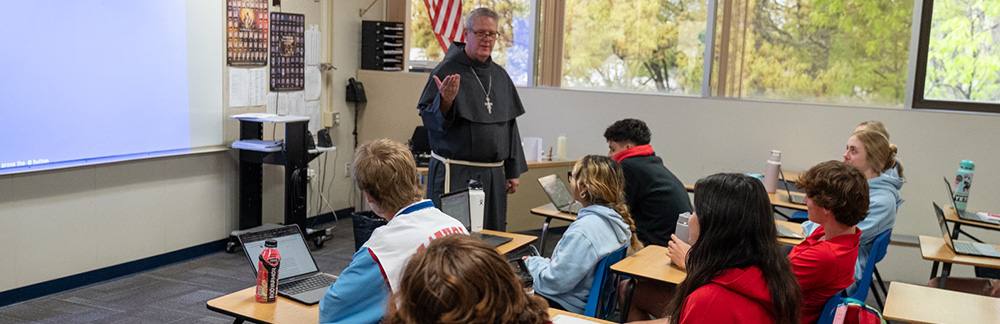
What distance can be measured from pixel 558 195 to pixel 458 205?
1441 mm

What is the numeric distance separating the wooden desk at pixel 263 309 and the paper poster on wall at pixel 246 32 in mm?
3345

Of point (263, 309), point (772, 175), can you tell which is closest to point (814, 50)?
point (772, 175)

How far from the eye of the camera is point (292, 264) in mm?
2521

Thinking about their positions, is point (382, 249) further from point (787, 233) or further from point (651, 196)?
point (787, 233)

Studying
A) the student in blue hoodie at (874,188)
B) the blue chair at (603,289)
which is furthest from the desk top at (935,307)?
the blue chair at (603,289)

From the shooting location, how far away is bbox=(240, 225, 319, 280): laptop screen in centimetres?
239

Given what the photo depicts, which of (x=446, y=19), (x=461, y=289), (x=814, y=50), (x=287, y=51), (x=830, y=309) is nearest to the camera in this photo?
(x=461, y=289)

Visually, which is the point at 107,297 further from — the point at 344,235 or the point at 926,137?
the point at 926,137

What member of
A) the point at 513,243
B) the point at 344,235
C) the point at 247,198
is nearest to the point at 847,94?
the point at 513,243

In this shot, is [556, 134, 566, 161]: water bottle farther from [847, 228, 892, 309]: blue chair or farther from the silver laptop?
[847, 228, 892, 309]: blue chair

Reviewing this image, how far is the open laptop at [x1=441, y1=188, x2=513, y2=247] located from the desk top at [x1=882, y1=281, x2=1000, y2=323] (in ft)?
A: 4.78

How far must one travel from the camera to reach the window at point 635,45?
6020 millimetres

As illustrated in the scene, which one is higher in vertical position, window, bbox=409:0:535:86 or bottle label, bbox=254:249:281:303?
window, bbox=409:0:535:86

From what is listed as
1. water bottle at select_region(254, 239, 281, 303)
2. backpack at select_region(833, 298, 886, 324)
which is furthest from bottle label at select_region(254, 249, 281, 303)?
backpack at select_region(833, 298, 886, 324)
